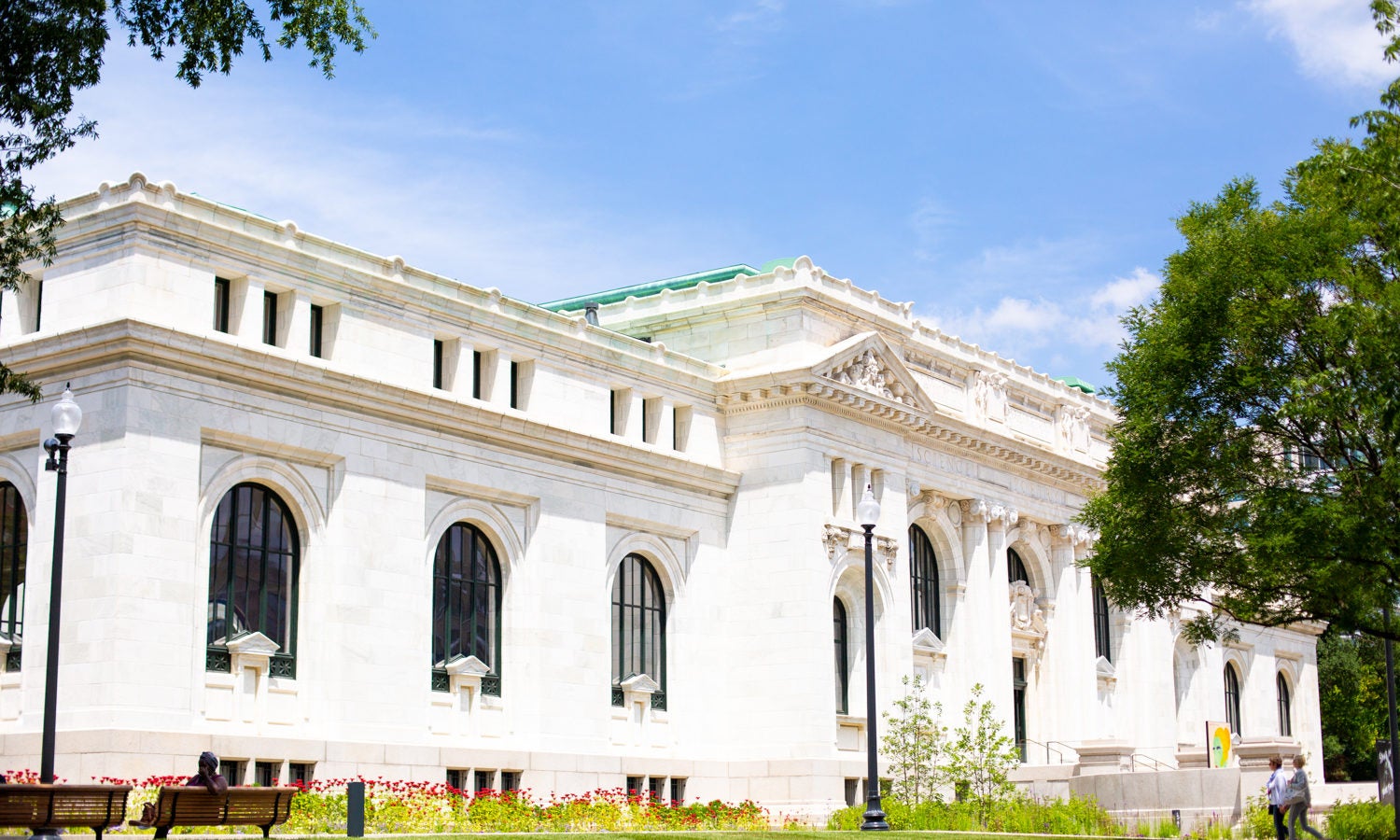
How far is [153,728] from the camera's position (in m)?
34.1

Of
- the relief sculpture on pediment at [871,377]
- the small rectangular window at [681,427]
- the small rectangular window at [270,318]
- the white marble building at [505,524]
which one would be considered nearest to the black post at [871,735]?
the white marble building at [505,524]

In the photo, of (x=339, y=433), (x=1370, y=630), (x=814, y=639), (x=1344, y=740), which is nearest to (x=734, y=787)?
(x=814, y=639)

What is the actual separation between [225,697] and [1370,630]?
79.0 feet

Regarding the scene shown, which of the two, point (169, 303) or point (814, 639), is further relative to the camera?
point (814, 639)

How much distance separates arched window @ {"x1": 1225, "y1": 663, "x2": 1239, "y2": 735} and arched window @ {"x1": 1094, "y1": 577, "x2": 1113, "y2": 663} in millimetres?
15945

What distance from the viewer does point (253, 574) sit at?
3762cm

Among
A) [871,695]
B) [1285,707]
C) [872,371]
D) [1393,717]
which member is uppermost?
[872,371]

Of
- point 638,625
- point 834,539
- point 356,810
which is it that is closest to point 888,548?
point 834,539

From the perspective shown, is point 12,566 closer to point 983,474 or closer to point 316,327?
point 316,327

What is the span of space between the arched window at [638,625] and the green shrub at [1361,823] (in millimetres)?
18733

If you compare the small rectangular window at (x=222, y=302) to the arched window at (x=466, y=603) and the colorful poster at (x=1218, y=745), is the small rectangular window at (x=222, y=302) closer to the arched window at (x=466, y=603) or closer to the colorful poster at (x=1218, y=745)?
the arched window at (x=466, y=603)

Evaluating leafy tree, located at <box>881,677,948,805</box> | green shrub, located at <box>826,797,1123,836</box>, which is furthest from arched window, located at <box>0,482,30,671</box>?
leafy tree, located at <box>881,677,948,805</box>

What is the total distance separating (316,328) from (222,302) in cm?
282

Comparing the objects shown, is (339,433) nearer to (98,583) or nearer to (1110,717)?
(98,583)
